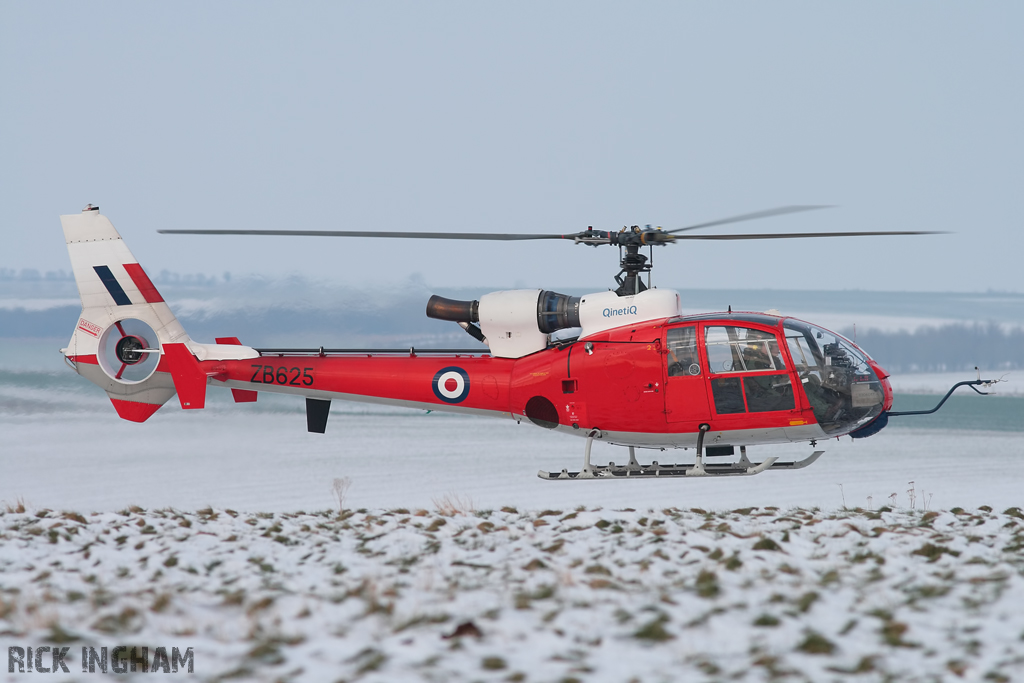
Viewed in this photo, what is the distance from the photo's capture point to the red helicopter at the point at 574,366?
13.1m

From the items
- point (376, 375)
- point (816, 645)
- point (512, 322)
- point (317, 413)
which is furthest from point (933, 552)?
point (317, 413)

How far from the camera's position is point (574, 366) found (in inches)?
548

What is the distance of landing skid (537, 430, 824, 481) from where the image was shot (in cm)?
1315

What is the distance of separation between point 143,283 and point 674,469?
380 inches

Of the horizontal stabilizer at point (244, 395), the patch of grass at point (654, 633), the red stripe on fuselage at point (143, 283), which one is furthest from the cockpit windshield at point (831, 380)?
the red stripe on fuselage at point (143, 283)

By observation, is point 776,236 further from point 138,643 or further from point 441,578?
point 138,643

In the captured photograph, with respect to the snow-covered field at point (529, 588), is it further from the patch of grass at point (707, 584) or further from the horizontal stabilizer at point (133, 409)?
the horizontal stabilizer at point (133, 409)

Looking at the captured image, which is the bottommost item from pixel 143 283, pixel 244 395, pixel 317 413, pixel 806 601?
pixel 806 601

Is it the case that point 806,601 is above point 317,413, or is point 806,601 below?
below

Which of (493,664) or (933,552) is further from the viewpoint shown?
(933,552)

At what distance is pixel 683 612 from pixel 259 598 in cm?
359

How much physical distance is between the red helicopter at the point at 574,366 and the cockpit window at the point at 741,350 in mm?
15

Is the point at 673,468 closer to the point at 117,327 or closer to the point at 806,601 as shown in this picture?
the point at 806,601

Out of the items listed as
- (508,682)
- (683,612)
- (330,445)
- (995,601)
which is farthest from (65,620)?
(330,445)
